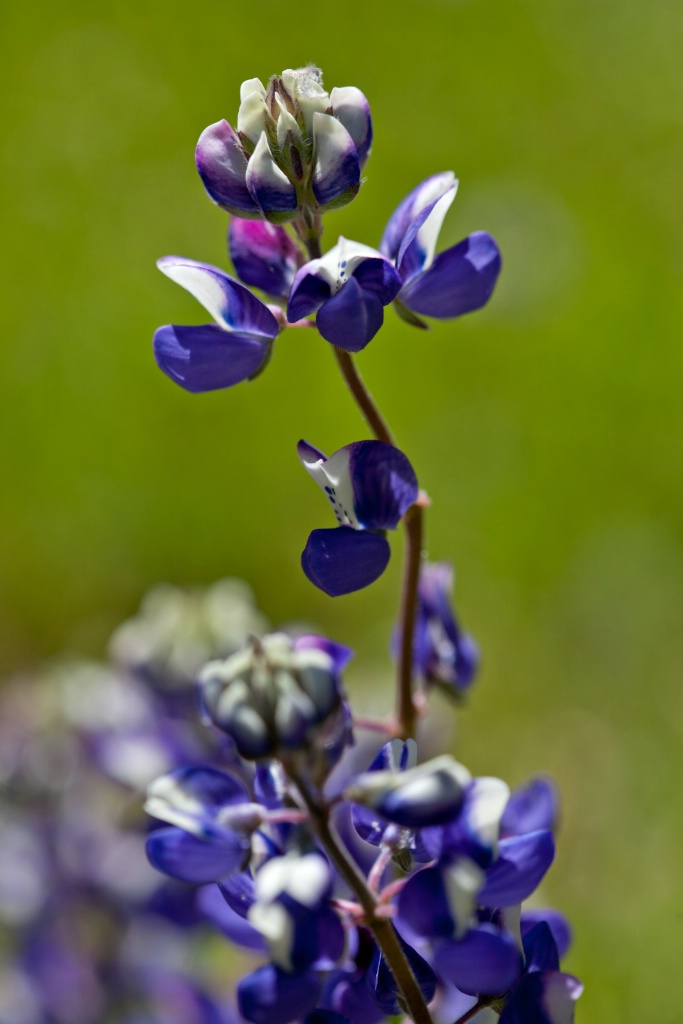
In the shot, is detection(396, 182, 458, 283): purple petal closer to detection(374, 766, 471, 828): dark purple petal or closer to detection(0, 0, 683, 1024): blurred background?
detection(374, 766, 471, 828): dark purple petal

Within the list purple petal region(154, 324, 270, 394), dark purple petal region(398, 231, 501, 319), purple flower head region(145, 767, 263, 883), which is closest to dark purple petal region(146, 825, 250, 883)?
purple flower head region(145, 767, 263, 883)

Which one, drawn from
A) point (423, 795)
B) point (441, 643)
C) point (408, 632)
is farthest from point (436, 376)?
point (423, 795)

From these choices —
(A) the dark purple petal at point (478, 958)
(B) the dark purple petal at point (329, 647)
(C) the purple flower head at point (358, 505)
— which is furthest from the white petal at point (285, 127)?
(A) the dark purple petal at point (478, 958)

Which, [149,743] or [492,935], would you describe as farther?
[149,743]

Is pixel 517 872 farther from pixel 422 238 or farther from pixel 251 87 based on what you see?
pixel 251 87

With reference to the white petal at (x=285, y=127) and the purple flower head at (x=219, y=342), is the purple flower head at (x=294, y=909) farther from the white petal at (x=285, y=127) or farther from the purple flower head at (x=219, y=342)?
the white petal at (x=285, y=127)

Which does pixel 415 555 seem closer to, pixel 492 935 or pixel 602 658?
Answer: pixel 492 935

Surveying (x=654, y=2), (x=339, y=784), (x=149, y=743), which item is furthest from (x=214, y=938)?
(x=654, y=2)
